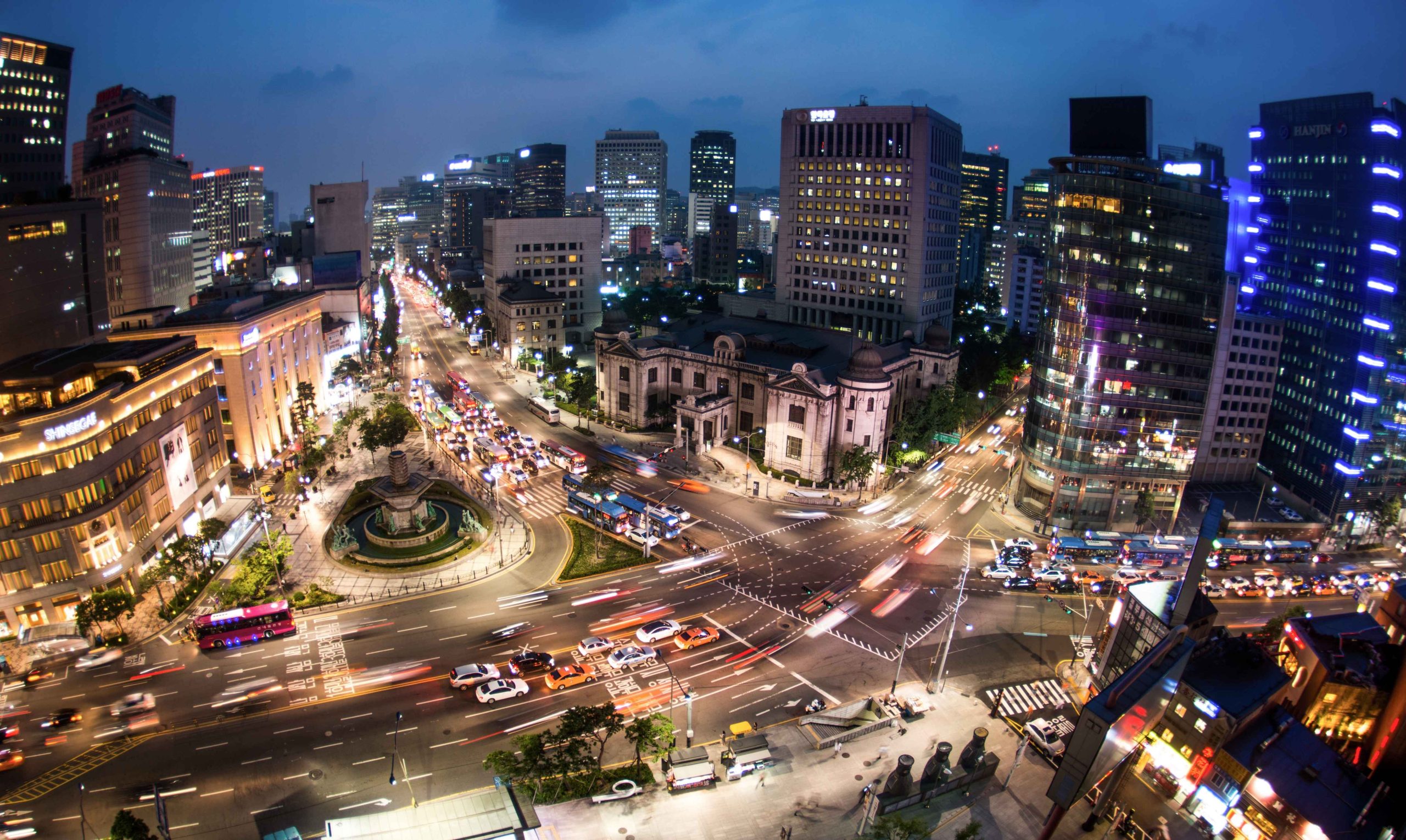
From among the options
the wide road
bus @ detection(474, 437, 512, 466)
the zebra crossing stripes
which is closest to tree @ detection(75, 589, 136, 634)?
the wide road

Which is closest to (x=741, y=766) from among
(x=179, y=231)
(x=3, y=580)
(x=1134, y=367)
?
(x=3, y=580)

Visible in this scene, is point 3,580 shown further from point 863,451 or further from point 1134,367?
point 1134,367

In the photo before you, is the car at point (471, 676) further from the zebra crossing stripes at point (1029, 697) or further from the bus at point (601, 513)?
the zebra crossing stripes at point (1029, 697)

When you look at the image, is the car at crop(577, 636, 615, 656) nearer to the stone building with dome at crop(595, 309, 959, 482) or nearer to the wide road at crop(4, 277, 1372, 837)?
the wide road at crop(4, 277, 1372, 837)

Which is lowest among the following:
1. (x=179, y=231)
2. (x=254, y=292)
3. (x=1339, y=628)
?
(x=1339, y=628)

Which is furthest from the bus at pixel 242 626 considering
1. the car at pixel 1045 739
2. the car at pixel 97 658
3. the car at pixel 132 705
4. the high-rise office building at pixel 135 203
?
the high-rise office building at pixel 135 203

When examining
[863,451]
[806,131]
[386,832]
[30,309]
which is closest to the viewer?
[386,832]
